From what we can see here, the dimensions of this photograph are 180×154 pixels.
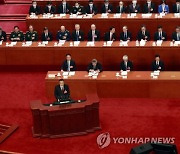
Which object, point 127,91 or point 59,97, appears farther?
point 127,91

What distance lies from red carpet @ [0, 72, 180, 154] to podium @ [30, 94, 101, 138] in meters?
0.14

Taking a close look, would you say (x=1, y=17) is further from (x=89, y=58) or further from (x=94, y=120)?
(x=94, y=120)

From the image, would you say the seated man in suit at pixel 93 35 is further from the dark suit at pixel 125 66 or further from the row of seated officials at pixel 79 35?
the dark suit at pixel 125 66

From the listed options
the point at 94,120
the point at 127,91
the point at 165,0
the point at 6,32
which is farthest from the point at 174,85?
the point at 6,32

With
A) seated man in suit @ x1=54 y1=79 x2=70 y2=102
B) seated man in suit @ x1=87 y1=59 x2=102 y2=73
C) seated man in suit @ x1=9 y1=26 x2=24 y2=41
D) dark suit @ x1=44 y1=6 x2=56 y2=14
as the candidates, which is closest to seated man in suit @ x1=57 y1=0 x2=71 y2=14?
dark suit @ x1=44 y1=6 x2=56 y2=14

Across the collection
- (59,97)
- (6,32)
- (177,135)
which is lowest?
(177,135)

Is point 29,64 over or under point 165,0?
under

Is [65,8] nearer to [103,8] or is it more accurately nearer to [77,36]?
[103,8]

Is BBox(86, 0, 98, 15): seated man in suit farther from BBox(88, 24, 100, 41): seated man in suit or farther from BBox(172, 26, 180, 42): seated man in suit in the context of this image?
BBox(172, 26, 180, 42): seated man in suit

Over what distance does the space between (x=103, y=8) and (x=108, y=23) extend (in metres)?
0.70

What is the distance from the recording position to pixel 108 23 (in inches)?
545

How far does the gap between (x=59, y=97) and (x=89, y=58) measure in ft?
7.54

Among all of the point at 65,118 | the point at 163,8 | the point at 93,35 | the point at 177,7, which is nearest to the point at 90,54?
the point at 93,35

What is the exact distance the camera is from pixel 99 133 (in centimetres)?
1051
